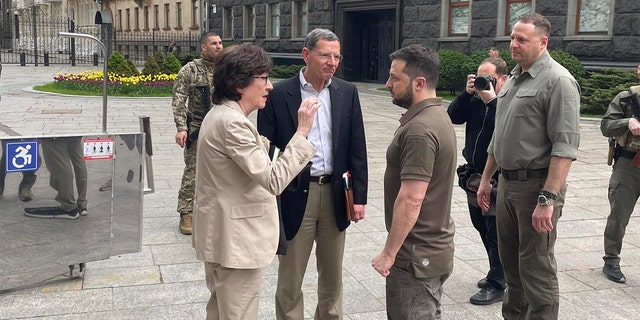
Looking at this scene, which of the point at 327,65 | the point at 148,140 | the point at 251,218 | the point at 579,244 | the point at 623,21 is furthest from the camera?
the point at 623,21

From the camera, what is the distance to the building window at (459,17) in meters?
21.9

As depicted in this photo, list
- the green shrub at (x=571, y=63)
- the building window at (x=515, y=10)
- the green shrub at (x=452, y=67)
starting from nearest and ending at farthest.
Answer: the green shrub at (x=571, y=63)
the building window at (x=515, y=10)
the green shrub at (x=452, y=67)

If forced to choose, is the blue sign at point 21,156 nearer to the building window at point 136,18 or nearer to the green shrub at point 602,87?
the green shrub at point 602,87

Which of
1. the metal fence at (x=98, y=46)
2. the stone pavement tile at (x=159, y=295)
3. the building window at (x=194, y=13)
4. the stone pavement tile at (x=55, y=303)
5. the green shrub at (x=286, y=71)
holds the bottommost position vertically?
the stone pavement tile at (x=55, y=303)

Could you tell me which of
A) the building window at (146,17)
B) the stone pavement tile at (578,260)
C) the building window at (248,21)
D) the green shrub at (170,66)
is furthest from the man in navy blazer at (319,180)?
the building window at (146,17)

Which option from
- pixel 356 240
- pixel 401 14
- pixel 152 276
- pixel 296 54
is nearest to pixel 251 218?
pixel 152 276

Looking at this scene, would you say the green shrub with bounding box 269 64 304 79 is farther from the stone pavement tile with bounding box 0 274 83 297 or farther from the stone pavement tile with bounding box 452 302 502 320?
the stone pavement tile with bounding box 452 302 502 320

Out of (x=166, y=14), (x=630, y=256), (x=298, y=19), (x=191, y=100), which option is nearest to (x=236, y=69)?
(x=191, y=100)

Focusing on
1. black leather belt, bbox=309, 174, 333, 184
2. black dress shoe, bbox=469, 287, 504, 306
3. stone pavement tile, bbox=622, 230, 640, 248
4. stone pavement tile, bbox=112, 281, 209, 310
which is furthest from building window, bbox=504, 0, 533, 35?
black leather belt, bbox=309, 174, 333, 184

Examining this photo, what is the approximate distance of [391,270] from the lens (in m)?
3.40

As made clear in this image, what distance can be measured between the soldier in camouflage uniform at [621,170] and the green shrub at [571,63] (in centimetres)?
1229

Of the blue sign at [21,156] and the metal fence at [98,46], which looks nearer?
the blue sign at [21,156]

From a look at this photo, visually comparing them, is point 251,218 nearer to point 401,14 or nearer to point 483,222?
point 483,222

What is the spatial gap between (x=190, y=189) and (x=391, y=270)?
12.0ft
